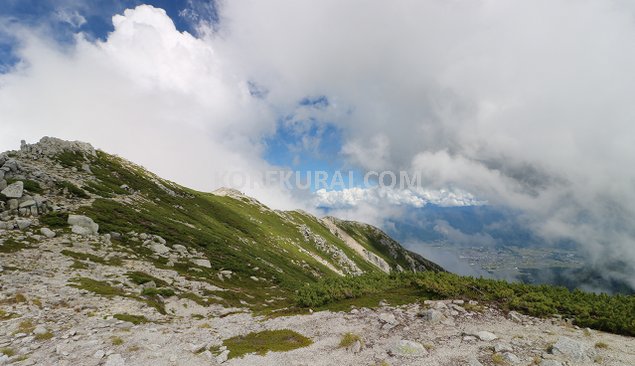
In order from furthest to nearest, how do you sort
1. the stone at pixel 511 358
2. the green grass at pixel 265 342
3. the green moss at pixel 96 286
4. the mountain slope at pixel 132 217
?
1. the mountain slope at pixel 132 217
2. the green moss at pixel 96 286
3. the green grass at pixel 265 342
4. the stone at pixel 511 358

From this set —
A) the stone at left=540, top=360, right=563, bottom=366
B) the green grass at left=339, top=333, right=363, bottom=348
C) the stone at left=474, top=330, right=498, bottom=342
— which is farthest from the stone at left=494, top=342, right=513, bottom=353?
the green grass at left=339, top=333, right=363, bottom=348

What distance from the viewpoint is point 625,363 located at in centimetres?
1138

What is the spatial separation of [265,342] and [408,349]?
6852mm

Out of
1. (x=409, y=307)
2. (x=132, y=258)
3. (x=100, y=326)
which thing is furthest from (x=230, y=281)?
(x=409, y=307)

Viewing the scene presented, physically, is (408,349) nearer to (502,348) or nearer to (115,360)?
(502,348)

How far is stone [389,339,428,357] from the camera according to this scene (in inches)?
505

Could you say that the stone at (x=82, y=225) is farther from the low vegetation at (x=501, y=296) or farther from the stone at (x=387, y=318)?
the stone at (x=387, y=318)

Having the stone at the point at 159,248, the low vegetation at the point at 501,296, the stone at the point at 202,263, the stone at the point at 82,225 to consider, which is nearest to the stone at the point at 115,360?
the low vegetation at the point at 501,296

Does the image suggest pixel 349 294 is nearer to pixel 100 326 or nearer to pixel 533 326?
pixel 533 326

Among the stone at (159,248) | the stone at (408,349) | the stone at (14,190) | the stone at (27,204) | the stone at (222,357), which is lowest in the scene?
the stone at (222,357)

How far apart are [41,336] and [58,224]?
937 inches

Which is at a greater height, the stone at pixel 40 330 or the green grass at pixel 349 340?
the green grass at pixel 349 340

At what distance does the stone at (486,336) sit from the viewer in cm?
1343

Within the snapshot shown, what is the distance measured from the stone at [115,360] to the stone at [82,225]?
26595 millimetres
